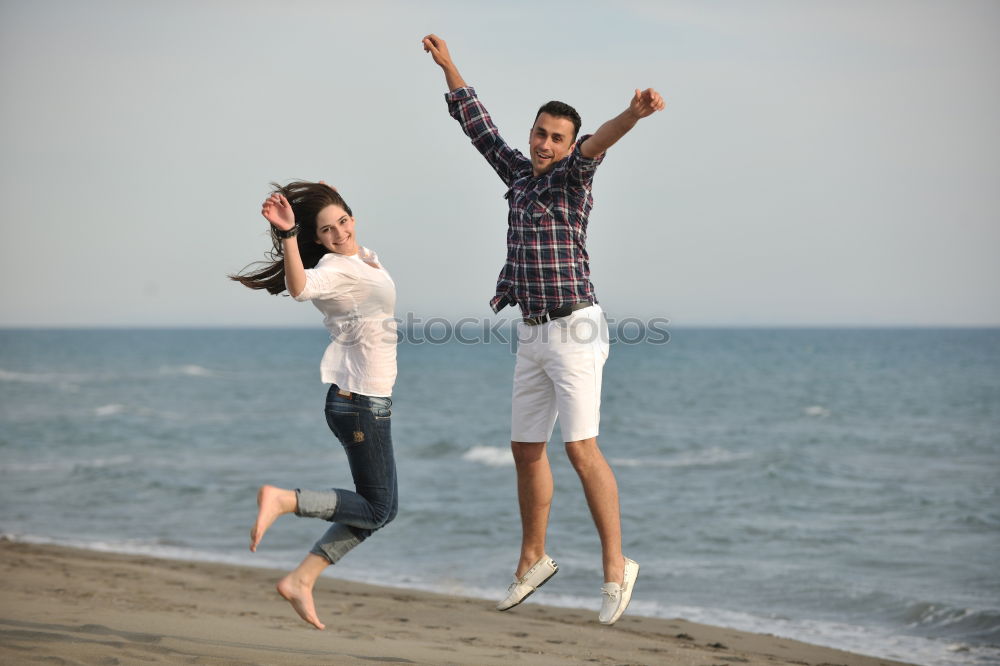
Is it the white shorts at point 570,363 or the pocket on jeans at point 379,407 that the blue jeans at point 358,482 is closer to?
the pocket on jeans at point 379,407

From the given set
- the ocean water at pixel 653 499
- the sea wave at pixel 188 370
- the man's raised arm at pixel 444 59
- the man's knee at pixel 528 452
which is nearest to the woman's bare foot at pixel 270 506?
the man's knee at pixel 528 452

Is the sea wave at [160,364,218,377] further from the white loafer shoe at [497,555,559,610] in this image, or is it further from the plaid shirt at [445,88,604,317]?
the plaid shirt at [445,88,604,317]

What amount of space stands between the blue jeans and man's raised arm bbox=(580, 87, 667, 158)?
149 cm

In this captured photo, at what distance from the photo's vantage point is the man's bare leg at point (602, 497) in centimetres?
481

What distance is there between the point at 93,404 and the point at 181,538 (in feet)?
72.1

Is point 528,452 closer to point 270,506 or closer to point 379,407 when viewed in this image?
point 379,407

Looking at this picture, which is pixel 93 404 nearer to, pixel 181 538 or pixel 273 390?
pixel 273 390

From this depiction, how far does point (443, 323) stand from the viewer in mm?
6277

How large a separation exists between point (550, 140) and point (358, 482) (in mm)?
1859

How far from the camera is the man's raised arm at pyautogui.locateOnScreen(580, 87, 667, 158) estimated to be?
420cm

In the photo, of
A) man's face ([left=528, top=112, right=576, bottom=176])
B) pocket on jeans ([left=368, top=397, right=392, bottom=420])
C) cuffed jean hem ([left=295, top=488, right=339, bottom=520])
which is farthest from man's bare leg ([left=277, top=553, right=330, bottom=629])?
man's face ([left=528, top=112, right=576, bottom=176])

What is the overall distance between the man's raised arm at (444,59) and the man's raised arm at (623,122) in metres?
1.05

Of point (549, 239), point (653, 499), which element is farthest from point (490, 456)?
point (549, 239)

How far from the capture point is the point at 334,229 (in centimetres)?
455
